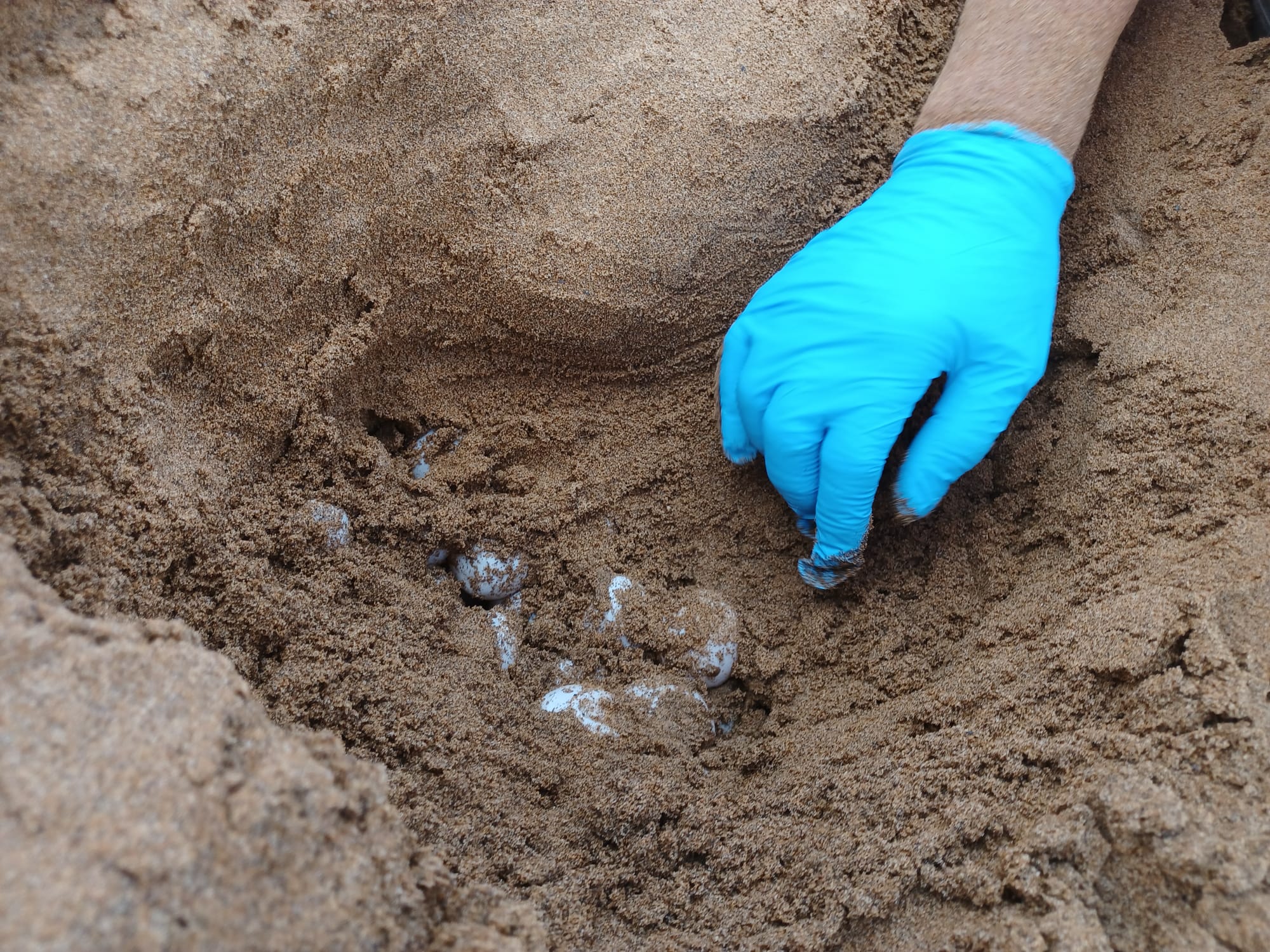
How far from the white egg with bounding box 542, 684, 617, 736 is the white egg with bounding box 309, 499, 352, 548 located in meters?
0.50

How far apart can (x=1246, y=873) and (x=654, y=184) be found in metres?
1.54

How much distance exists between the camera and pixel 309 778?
3.32 feet

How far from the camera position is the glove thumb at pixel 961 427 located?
1.64 metres

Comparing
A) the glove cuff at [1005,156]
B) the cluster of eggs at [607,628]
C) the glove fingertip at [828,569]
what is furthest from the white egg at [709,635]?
the glove cuff at [1005,156]

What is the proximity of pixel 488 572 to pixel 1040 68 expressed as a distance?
158 cm

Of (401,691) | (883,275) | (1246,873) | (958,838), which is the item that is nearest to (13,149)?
(401,691)

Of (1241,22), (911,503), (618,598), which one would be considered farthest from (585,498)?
(1241,22)

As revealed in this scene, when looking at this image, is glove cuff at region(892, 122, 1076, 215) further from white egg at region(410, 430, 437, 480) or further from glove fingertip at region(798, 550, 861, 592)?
white egg at region(410, 430, 437, 480)

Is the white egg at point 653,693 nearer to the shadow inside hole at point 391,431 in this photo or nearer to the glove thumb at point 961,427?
the glove thumb at point 961,427

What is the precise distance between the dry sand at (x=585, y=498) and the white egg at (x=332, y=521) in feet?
0.08

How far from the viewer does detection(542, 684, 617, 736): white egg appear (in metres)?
1.58

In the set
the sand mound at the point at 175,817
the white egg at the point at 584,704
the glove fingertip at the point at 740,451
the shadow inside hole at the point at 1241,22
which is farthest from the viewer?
the shadow inside hole at the point at 1241,22

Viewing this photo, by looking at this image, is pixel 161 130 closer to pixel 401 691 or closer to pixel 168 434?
pixel 168 434

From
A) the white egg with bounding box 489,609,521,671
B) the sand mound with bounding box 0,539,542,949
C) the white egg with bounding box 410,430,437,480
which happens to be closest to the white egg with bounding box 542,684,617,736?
the white egg with bounding box 489,609,521,671
